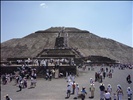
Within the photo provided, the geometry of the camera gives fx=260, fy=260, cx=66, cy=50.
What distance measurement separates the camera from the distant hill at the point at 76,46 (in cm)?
6700

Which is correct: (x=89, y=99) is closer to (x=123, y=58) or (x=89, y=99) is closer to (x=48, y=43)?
(x=123, y=58)

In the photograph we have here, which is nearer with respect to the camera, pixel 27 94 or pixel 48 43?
pixel 27 94

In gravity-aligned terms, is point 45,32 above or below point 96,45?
above

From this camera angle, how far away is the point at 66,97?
1659cm

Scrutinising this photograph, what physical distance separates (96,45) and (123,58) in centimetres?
1156

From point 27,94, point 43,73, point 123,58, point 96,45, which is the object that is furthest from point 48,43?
point 27,94

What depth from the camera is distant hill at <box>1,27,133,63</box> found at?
2638 inches

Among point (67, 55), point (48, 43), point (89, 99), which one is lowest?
point (89, 99)

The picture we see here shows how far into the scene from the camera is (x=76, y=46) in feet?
238

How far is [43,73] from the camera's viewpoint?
26.9 meters

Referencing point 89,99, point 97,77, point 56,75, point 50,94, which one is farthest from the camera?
point 56,75

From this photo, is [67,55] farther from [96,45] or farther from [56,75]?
[96,45]

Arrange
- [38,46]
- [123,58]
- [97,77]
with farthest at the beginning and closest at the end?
[38,46] → [123,58] → [97,77]

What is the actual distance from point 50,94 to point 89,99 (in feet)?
10.2
